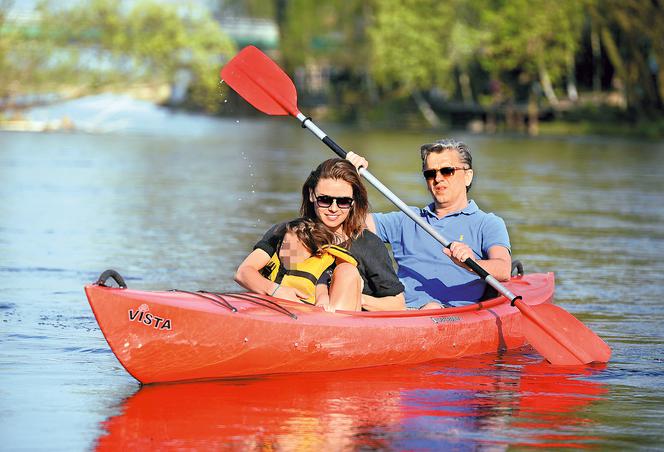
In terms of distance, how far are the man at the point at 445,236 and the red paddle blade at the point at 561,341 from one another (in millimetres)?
290

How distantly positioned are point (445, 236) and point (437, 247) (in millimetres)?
108

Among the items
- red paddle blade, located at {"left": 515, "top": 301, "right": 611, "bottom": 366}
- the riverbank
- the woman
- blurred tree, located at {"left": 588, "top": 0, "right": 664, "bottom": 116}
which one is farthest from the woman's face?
blurred tree, located at {"left": 588, "top": 0, "right": 664, "bottom": 116}

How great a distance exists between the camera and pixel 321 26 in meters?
73.1

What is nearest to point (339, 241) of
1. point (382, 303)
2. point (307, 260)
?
point (307, 260)

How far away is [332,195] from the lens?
7.17 metres

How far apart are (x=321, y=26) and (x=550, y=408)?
67.1 meters

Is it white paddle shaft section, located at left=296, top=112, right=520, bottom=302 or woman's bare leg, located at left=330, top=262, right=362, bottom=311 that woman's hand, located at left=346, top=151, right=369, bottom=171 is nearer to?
white paddle shaft section, located at left=296, top=112, right=520, bottom=302

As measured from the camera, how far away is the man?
790cm

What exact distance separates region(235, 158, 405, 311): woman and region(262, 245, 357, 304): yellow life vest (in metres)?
0.04

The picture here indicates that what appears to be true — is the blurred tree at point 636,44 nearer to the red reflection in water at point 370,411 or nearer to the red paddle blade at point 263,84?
the red paddle blade at point 263,84

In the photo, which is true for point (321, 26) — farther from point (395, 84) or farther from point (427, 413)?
point (427, 413)

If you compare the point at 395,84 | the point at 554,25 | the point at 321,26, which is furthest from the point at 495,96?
the point at 321,26

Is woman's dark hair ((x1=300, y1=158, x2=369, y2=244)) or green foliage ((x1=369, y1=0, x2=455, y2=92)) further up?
green foliage ((x1=369, y1=0, x2=455, y2=92))

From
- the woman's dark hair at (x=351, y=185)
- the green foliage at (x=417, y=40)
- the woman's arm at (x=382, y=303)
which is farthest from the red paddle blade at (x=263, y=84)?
the green foliage at (x=417, y=40)
